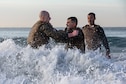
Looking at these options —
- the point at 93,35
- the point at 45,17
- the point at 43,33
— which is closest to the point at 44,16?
the point at 45,17

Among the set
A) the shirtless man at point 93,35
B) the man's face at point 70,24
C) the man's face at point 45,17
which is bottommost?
the shirtless man at point 93,35

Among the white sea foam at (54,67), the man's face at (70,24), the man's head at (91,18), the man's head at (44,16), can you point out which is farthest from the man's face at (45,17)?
the man's head at (91,18)

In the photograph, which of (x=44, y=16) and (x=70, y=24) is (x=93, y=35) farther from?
(x=44, y=16)

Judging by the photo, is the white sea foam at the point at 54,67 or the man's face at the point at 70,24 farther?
the man's face at the point at 70,24

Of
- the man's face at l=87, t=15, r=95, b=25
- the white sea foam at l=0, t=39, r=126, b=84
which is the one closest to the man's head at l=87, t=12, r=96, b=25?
the man's face at l=87, t=15, r=95, b=25

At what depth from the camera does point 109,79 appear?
706 cm

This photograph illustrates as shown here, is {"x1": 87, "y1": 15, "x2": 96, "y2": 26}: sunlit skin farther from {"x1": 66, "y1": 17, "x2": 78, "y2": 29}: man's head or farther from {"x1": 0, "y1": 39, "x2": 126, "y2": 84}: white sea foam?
{"x1": 0, "y1": 39, "x2": 126, "y2": 84}: white sea foam

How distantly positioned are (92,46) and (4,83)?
94.9 inches

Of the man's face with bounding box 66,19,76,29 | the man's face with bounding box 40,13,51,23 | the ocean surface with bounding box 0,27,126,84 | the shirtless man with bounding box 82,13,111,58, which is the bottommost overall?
the ocean surface with bounding box 0,27,126,84

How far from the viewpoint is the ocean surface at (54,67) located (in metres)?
7.15

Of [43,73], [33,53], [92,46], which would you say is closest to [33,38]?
[33,53]

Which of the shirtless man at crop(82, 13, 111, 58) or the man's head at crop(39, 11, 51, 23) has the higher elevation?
the man's head at crop(39, 11, 51, 23)

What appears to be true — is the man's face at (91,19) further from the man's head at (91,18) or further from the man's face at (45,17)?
the man's face at (45,17)

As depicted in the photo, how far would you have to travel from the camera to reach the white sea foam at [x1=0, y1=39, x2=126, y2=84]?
7.15 meters
